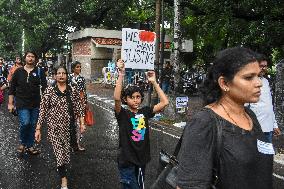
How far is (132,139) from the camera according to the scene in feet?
14.9

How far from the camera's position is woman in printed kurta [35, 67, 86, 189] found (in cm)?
618

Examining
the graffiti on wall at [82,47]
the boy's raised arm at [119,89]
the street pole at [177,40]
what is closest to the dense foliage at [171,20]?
the street pole at [177,40]

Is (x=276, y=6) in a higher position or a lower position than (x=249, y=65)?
higher

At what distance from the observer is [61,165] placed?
20.0 feet

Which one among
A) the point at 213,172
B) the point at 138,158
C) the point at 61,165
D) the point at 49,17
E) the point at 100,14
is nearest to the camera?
the point at 213,172

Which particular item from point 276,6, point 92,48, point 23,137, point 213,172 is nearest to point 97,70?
point 92,48

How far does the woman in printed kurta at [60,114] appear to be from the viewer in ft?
20.3

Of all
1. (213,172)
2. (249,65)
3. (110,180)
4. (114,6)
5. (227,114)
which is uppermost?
(114,6)

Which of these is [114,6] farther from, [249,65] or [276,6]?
[249,65]

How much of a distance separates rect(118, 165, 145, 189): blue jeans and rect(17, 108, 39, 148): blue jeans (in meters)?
4.00

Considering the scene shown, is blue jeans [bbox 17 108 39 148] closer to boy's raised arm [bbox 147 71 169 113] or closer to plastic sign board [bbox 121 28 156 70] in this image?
plastic sign board [bbox 121 28 156 70]

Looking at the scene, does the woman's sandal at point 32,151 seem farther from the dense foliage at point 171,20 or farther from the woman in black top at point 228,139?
the woman in black top at point 228,139

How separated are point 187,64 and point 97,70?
8865 mm

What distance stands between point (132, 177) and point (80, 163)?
3510 millimetres
